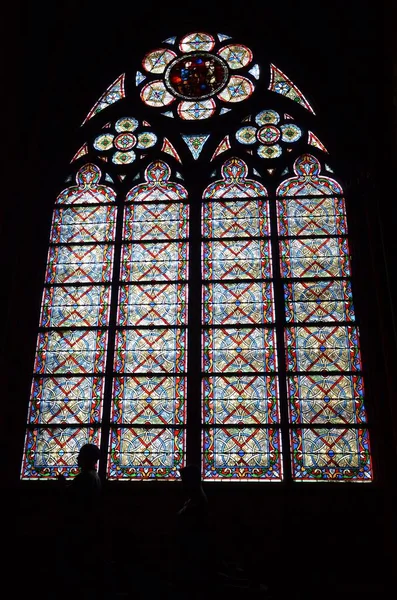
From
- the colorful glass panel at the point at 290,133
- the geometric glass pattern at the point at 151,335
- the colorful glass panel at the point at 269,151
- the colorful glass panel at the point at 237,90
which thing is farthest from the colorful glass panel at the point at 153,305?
the colorful glass panel at the point at 237,90

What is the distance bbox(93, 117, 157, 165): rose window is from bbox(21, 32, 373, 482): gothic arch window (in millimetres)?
22

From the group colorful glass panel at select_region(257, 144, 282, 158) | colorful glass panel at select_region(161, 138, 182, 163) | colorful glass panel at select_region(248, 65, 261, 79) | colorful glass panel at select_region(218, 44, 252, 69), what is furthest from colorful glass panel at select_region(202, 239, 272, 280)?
colorful glass panel at select_region(218, 44, 252, 69)

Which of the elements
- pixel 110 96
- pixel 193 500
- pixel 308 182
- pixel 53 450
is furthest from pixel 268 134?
pixel 193 500

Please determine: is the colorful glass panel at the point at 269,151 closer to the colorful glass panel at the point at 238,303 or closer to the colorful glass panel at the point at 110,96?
the colorful glass panel at the point at 238,303

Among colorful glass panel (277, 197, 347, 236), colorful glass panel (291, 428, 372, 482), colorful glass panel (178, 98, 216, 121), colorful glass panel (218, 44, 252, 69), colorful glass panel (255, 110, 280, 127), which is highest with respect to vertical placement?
Answer: colorful glass panel (218, 44, 252, 69)

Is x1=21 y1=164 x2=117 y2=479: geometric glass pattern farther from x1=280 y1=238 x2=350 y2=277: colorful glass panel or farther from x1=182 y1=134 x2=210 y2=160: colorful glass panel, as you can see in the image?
x1=280 y1=238 x2=350 y2=277: colorful glass panel

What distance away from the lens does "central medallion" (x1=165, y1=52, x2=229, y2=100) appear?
9062mm

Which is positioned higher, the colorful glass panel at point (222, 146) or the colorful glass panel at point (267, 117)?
the colorful glass panel at point (267, 117)

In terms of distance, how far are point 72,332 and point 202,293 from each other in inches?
54.5

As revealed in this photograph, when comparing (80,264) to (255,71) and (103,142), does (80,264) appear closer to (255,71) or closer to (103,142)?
(103,142)

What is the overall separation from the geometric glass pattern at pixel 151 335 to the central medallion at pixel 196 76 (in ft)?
3.67

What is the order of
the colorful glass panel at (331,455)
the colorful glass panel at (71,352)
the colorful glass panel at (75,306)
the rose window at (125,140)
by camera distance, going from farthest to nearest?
the rose window at (125,140) → the colorful glass panel at (75,306) → the colorful glass panel at (71,352) → the colorful glass panel at (331,455)

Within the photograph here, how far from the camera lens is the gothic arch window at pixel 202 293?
22.6 feet

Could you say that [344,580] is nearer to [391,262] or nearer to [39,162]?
[391,262]
